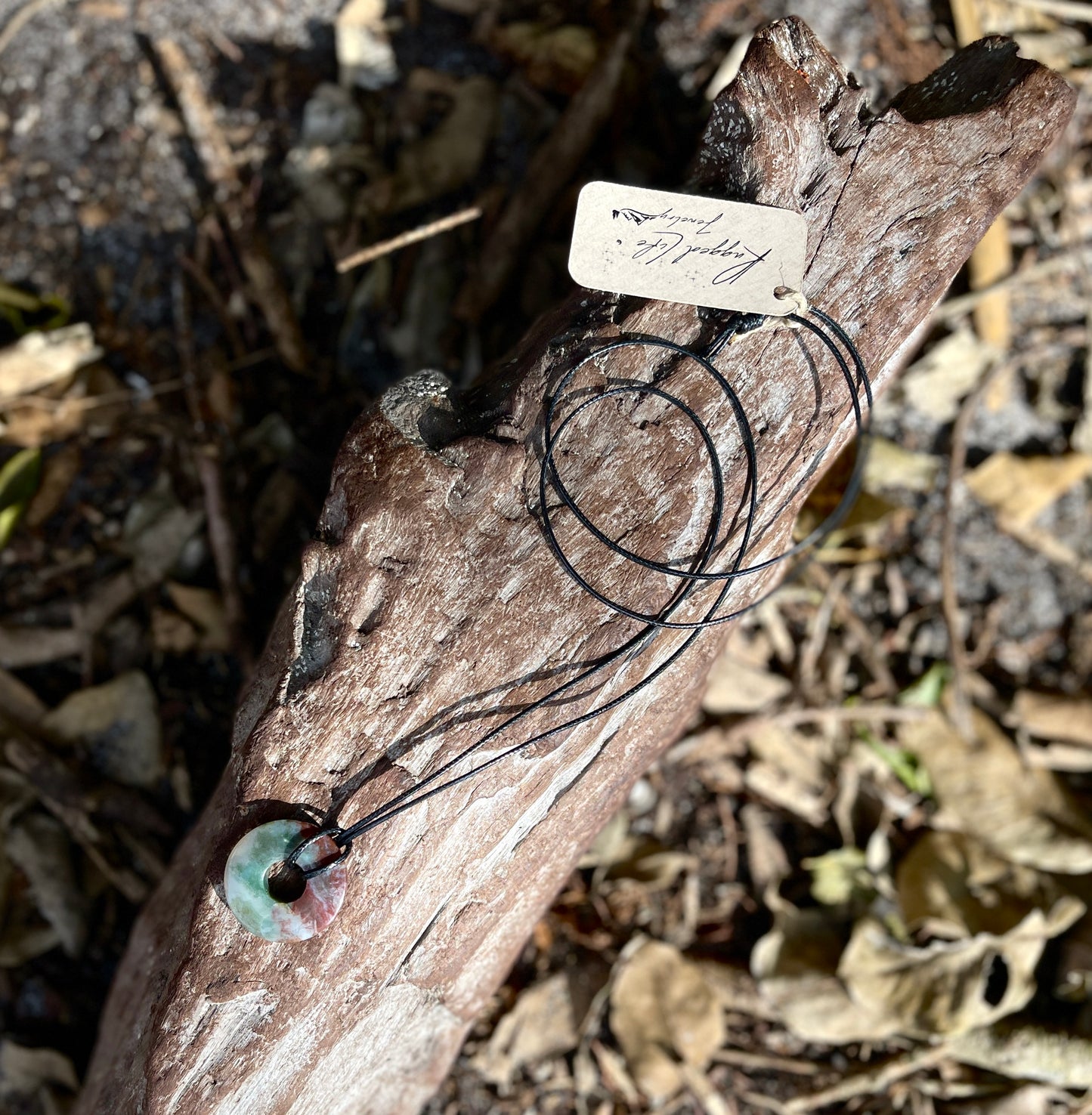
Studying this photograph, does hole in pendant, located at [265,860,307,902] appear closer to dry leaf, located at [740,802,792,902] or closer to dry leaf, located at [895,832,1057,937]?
dry leaf, located at [740,802,792,902]

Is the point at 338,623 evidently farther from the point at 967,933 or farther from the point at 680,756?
the point at 967,933

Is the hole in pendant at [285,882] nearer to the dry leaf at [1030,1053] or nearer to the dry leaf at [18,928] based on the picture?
the dry leaf at [18,928]

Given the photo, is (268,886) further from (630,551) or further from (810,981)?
(810,981)

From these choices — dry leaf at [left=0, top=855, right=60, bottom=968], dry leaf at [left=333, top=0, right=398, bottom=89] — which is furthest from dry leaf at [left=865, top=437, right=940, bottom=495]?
dry leaf at [left=0, top=855, right=60, bottom=968]

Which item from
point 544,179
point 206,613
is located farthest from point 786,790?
point 544,179

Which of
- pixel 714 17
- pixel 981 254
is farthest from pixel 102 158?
pixel 981 254

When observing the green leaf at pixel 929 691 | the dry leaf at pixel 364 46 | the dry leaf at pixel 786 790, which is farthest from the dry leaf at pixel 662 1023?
the dry leaf at pixel 364 46
